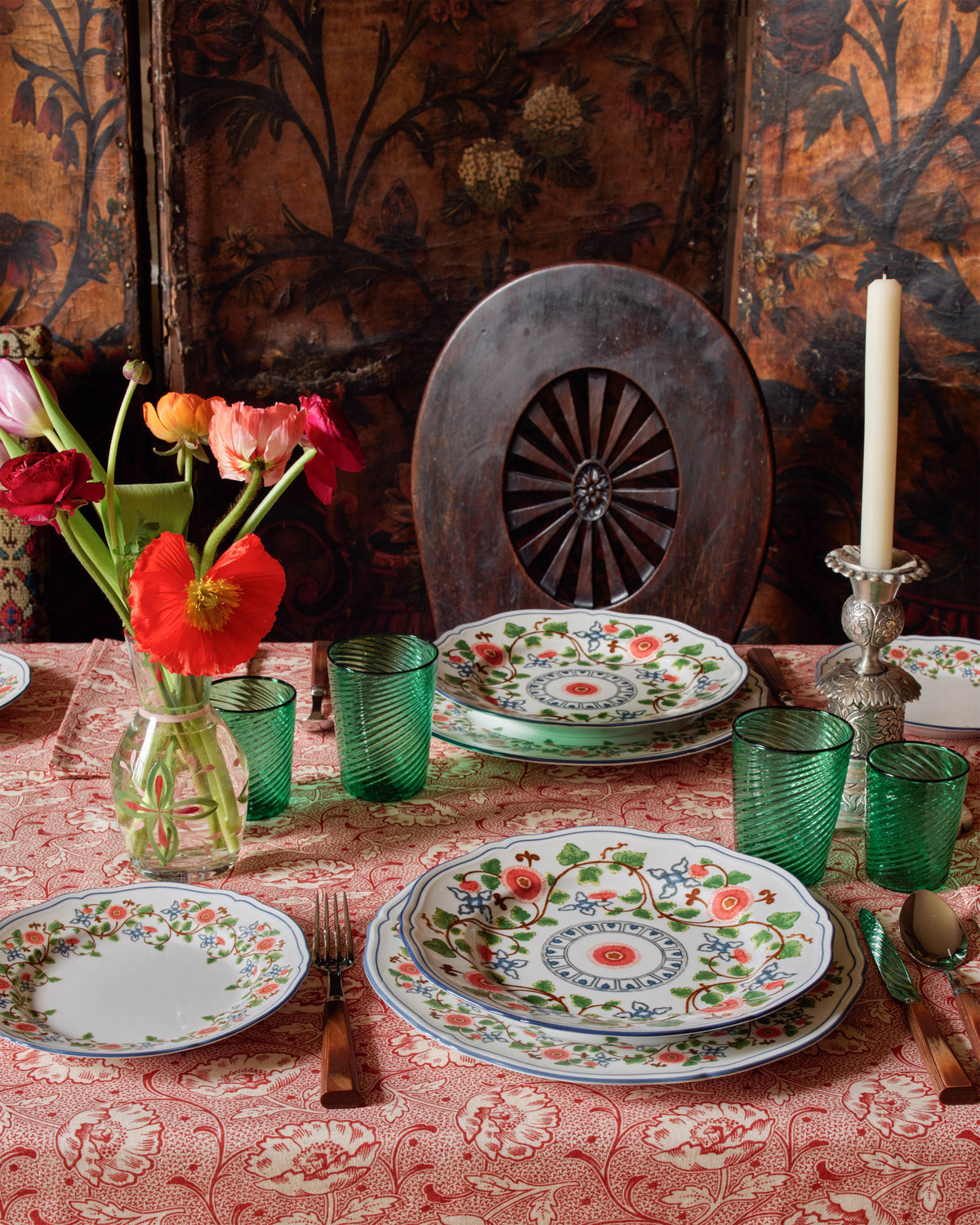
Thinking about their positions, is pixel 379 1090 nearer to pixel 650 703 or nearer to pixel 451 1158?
pixel 451 1158

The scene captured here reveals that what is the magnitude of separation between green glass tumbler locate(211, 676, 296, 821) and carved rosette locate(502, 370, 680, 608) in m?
0.71

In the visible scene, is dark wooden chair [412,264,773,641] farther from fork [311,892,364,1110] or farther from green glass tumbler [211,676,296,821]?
fork [311,892,364,1110]

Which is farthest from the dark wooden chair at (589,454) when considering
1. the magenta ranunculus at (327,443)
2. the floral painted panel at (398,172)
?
the magenta ranunculus at (327,443)

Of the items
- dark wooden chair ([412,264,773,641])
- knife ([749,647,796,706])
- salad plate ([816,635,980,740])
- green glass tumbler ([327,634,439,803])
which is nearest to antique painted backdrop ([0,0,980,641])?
dark wooden chair ([412,264,773,641])

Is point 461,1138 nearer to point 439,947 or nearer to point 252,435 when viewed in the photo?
point 439,947

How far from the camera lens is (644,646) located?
1088mm

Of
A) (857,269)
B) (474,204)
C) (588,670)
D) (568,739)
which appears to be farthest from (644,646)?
(474,204)

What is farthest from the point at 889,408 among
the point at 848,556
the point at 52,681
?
the point at 52,681

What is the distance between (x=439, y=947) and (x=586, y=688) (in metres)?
0.42

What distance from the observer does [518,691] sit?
1.02 metres

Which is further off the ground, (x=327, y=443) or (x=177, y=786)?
(x=327, y=443)

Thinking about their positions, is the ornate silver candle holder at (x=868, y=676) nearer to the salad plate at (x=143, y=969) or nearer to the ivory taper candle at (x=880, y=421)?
the ivory taper candle at (x=880, y=421)

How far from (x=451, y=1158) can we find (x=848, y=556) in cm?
49

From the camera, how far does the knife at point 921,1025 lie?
1.77ft
